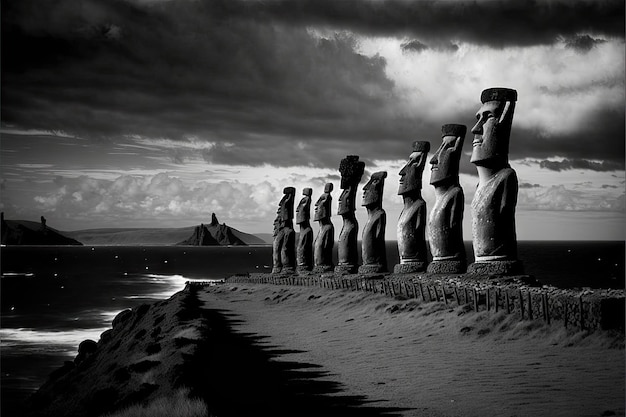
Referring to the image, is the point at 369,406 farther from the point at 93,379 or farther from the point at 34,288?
the point at 34,288

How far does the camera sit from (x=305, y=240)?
33.0 m

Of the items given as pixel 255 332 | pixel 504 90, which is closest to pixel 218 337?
→ pixel 255 332

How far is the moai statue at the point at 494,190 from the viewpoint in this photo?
1612 centimetres

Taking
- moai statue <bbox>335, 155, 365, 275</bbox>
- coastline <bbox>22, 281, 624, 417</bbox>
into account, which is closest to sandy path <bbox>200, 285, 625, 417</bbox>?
coastline <bbox>22, 281, 624, 417</bbox>

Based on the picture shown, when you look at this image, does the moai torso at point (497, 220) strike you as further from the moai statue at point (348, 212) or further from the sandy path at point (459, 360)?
the moai statue at point (348, 212)

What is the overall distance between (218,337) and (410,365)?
527cm

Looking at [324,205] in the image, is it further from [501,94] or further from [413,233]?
[501,94]

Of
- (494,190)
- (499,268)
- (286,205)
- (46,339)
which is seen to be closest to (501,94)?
(494,190)

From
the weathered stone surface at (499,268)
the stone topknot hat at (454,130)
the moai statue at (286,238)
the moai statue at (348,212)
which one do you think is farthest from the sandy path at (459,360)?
the moai statue at (286,238)

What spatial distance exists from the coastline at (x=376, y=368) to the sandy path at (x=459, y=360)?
0.10 ft

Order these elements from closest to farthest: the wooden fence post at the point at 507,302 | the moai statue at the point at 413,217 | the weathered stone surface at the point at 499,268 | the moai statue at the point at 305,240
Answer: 1. the wooden fence post at the point at 507,302
2. the weathered stone surface at the point at 499,268
3. the moai statue at the point at 413,217
4. the moai statue at the point at 305,240

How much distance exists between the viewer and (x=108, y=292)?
6819 cm

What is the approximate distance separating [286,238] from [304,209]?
2.33 meters

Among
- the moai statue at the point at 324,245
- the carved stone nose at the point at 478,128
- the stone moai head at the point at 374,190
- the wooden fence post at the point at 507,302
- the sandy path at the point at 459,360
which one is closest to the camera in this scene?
the sandy path at the point at 459,360
